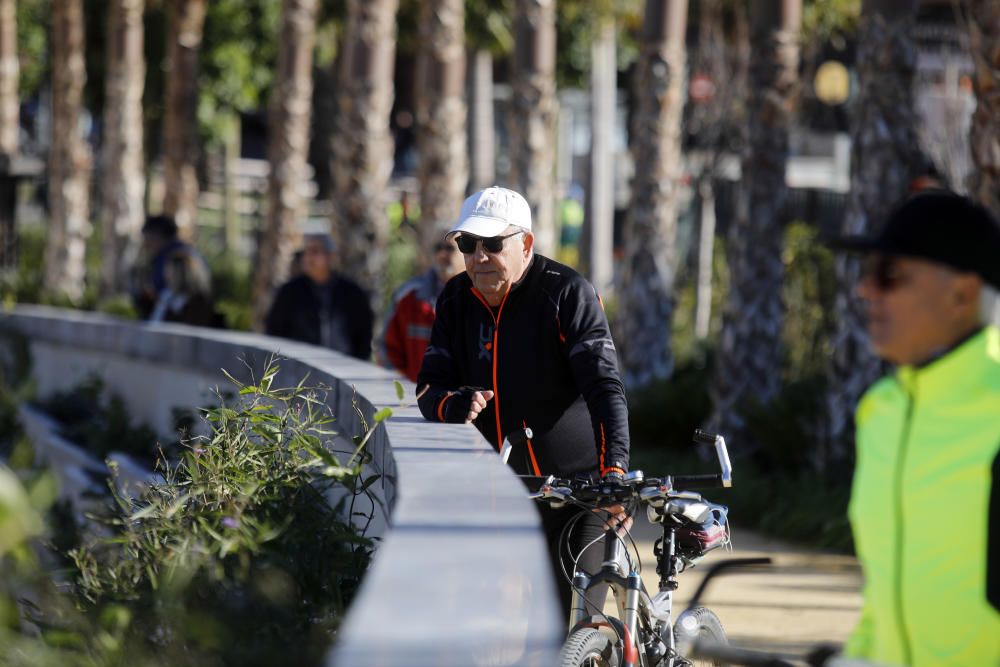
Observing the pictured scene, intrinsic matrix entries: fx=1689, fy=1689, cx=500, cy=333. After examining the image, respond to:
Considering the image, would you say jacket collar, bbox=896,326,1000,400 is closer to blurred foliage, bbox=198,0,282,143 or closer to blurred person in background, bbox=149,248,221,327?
blurred person in background, bbox=149,248,221,327

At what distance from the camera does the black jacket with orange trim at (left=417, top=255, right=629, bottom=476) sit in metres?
5.22

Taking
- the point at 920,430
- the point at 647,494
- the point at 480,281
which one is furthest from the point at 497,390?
the point at 920,430

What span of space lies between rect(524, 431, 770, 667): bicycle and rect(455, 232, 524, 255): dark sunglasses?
83 cm

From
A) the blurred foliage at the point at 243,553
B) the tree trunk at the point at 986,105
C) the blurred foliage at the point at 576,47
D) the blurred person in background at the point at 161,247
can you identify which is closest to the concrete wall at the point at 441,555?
the blurred foliage at the point at 243,553

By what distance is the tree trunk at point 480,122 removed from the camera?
24.7 metres

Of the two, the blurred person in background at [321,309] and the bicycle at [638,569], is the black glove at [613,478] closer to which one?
the bicycle at [638,569]

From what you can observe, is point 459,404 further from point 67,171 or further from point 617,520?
point 67,171

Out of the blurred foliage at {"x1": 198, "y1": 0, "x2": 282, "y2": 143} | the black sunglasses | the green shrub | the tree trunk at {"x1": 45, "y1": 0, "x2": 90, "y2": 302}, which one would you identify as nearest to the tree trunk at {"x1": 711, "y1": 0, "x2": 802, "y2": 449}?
the green shrub

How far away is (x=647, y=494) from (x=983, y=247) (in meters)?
1.87

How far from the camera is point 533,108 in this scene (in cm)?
1531

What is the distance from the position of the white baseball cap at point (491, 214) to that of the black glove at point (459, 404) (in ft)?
1.59

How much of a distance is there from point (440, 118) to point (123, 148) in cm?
973

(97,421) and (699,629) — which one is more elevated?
(699,629)

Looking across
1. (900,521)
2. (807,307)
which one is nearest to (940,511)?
(900,521)
